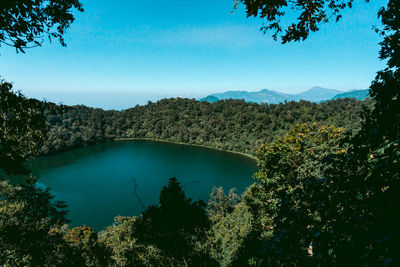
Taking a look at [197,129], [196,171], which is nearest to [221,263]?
[196,171]

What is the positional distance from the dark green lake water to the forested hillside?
959 cm

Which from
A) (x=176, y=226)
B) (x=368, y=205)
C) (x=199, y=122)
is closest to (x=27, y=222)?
(x=176, y=226)

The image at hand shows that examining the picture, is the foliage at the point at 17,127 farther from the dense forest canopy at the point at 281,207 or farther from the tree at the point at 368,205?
the tree at the point at 368,205

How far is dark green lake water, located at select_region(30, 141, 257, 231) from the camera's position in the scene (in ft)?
138

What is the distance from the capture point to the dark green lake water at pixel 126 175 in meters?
42.2

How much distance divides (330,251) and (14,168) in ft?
16.6

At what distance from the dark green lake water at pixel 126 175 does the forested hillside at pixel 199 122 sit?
9588 millimetres

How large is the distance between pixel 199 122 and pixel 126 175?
67.1 m

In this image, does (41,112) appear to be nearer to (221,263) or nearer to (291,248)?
(291,248)

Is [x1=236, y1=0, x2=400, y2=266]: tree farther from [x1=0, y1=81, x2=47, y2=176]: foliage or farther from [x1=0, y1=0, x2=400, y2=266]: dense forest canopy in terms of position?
[x1=0, y1=81, x2=47, y2=176]: foliage

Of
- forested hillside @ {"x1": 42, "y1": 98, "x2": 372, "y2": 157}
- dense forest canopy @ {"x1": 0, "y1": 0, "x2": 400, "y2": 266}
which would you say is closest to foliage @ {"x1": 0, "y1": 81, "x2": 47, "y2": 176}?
dense forest canopy @ {"x1": 0, "y1": 0, "x2": 400, "y2": 266}

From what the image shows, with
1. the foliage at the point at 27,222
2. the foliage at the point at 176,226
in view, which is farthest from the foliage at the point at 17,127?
the foliage at the point at 176,226

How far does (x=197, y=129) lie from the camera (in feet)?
370

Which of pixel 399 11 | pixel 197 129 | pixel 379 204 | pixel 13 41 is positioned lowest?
pixel 197 129
